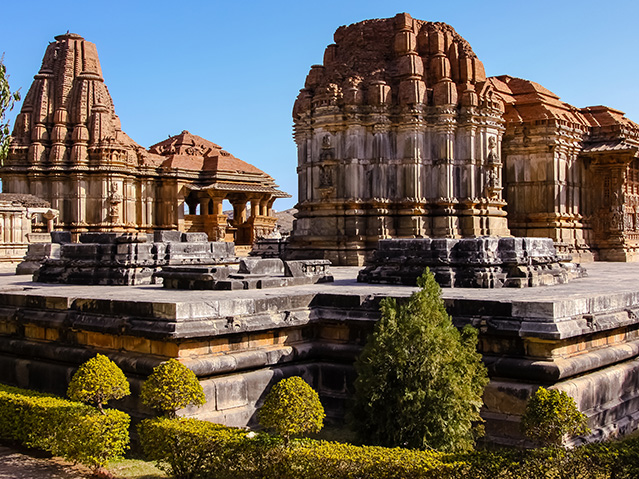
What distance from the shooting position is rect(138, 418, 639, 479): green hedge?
203 inches

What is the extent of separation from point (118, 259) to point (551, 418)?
801cm

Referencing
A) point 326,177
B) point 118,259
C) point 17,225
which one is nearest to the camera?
point 118,259

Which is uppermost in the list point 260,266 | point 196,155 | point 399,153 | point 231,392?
point 196,155

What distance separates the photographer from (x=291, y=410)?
5.87 meters

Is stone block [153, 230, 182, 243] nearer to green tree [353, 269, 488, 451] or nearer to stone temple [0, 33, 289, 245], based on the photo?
green tree [353, 269, 488, 451]

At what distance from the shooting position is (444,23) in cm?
1916

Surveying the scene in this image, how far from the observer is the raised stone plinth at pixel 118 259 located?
38.3 feet

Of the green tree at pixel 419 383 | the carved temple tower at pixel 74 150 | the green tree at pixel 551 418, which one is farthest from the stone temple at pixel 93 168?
the green tree at pixel 551 418

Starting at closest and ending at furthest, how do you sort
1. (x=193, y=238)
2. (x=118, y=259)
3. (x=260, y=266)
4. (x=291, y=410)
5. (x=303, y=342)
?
(x=291, y=410) → (x=303, y=342) → (x=260, y=266) → (x=118, y=259) → (x=193, y=238)

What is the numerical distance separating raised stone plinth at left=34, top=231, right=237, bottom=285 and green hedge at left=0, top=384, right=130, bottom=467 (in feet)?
13.8

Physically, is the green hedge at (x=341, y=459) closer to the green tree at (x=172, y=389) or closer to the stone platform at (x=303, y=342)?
the green tree at (x=172, y=389)

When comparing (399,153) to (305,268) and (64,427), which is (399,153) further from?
(64,427)

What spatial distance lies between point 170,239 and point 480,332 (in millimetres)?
7593

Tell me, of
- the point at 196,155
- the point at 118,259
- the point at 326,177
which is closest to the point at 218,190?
the point at 196,155
